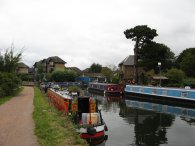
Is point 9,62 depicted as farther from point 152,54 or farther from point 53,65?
point 53,65

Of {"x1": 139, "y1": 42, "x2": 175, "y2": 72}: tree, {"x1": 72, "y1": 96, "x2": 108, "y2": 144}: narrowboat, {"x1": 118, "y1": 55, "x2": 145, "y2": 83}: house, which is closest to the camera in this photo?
{"x1": 72, "y1": 96, "x2": 108, "y2": 144}: narrowboat

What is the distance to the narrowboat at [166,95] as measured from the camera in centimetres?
3331

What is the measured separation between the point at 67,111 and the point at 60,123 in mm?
3019

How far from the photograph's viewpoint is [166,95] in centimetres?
3691

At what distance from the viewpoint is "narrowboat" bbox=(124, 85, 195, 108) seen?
33312mm

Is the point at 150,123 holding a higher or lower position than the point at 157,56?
lower

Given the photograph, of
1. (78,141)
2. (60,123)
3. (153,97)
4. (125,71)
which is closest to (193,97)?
(153,97)

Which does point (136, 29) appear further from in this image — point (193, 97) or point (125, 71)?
point (193, 97)

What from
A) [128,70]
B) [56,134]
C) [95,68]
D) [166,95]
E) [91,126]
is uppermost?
[95,68]

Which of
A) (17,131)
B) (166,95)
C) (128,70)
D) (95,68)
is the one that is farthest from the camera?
(95,68)

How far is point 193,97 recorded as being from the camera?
32719 mm

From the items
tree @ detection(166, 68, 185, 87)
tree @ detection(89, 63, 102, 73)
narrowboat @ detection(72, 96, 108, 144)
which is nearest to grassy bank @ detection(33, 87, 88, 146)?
narrowboat @ detection(72, 96, 108, 144)

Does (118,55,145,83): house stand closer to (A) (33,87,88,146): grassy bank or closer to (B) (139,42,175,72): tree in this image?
(B) (139,42,175,72): tree

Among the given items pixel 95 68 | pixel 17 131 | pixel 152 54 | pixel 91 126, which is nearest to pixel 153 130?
pixel 91 126
